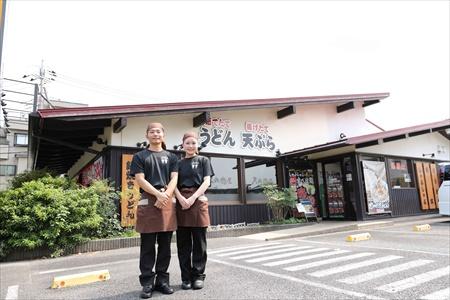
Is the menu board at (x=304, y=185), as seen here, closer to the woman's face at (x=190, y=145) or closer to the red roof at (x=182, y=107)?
the red roof at (x=182, y=107)

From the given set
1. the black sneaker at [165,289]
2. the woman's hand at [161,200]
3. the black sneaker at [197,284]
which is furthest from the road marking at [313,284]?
the woman's hand at [161,200]

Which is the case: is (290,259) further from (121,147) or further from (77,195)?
(121,147)

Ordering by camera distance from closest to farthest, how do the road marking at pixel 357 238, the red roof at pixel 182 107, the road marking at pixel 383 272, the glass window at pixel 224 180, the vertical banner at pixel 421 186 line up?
the road marking at pixel 383 272
the road marking at pixel 357 238
the red roof at pixel 182 107
the glass window at pixel 224 180
the vertical banner at pixel 421 186

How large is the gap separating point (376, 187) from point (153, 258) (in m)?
10.3

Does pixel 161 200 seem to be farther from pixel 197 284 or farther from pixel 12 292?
pixel 12 292

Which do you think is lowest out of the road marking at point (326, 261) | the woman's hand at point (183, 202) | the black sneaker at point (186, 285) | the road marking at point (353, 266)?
the road marking at point (353, 266)

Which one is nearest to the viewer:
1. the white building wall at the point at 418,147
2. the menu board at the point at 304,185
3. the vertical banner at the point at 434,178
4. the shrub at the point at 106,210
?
the shrub at the point at 106,210

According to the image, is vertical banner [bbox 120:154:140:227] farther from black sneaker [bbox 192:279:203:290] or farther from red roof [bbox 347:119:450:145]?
red roof [bbox 347:119:450:145]

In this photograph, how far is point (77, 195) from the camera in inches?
281

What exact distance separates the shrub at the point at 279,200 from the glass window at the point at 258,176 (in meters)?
0.71

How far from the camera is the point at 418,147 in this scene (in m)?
14.4

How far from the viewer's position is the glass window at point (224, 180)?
1052cm

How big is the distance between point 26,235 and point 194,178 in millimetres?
4700

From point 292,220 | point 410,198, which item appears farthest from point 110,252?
point 410,198
